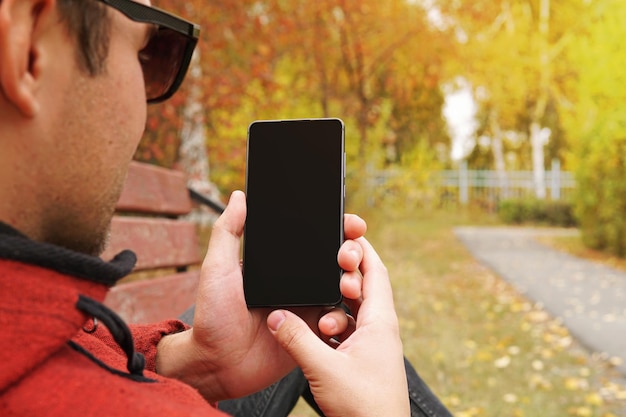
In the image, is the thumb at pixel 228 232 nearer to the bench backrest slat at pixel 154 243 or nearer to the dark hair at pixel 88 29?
the dark hair at pixel 88 29

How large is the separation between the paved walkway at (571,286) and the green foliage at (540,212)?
7.03m

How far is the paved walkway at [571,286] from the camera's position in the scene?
5.76m

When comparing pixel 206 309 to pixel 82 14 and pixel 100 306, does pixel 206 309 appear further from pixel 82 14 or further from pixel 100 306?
pixel 82 14

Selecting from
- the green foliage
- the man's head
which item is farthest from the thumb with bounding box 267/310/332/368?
the green foliage

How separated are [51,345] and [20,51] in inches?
12.2

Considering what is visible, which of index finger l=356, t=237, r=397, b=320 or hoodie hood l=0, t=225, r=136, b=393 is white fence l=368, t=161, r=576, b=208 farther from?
hoodie hood l=0, t=225, r=136, b=393

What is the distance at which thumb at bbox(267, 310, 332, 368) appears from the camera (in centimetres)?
111

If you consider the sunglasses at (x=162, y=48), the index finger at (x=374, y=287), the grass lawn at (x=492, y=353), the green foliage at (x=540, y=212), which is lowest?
the grass lawn at (x=492, y=353)

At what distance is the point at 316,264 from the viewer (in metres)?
1.34

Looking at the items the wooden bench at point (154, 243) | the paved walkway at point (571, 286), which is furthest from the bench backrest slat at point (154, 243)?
the paved walkway at point (571, 286)

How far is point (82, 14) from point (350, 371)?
631 mm

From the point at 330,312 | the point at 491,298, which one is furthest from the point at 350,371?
the point at 491,298

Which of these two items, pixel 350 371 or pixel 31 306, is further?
pixel 350 371

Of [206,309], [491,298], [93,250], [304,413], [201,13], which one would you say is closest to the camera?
[93,250]
